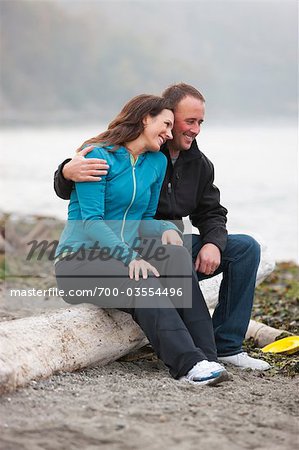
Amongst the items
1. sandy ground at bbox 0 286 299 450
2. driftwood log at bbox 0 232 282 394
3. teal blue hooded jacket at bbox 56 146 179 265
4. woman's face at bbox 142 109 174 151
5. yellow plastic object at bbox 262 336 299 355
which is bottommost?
sandy ground at bbox 0 286 299 450

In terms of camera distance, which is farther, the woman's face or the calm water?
the calm water

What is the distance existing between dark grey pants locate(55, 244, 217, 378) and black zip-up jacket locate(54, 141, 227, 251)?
41cm

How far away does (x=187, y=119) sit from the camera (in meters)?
4.34

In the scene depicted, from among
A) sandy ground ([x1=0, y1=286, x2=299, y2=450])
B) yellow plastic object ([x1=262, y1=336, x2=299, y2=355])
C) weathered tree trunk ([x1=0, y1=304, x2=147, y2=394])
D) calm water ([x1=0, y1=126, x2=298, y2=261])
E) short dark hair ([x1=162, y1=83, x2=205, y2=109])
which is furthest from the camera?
calm water ([x1=0, y1=126, x2=298, y2=261])

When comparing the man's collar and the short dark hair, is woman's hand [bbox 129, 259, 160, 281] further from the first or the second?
the short dark hair

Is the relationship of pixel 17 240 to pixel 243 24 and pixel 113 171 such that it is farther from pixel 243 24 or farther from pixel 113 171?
pixel 243 24

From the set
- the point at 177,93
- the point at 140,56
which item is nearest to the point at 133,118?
the point at 177,93

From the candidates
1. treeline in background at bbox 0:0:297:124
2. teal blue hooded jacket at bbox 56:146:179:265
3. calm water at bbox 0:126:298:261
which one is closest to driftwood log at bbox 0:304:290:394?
teal blue hooded jacket at bbox 56:146:179:265

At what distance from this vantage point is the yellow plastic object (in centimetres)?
484

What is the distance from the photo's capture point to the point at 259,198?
65.2ft

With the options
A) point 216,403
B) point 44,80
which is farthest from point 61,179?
point 44,80

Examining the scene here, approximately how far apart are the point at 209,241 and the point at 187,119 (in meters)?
0.66

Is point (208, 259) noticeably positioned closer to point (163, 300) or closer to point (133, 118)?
point (163, 300)

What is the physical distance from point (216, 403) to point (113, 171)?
4.30 feet
